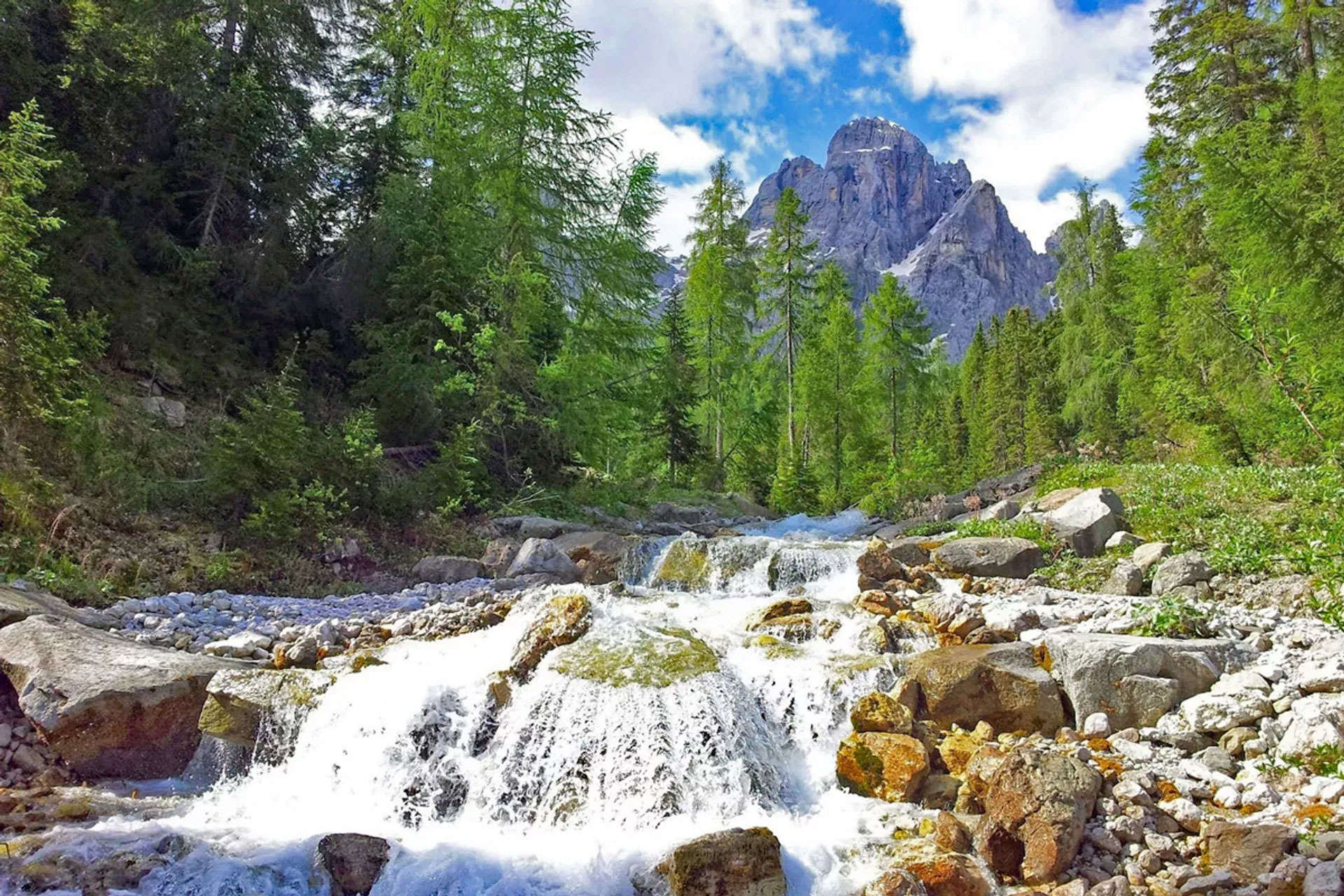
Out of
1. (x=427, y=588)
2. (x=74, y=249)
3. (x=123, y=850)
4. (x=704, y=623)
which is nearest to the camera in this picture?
(x=123, y=850)

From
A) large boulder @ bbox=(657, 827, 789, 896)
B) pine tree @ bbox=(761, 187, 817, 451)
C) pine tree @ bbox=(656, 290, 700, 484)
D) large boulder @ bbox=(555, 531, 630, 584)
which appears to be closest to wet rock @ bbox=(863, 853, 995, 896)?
large boulder @ bbox=(657, 827, 789, 896)

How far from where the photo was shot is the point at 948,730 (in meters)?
5.63

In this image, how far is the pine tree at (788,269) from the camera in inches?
992

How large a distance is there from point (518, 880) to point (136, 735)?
11.6 ft

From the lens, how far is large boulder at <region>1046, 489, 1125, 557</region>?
935 cm

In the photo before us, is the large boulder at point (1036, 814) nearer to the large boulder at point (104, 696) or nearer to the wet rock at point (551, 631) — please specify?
the wet rock at point (551, 631)

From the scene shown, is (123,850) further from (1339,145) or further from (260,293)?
(1339,145)

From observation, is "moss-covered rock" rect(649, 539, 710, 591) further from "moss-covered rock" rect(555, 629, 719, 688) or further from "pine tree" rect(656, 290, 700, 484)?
"pine tree" rect(656, 290, 700, 484)

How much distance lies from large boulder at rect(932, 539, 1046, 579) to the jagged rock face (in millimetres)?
130492

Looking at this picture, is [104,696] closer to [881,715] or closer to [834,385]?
[881,715]

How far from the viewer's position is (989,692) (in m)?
5.64

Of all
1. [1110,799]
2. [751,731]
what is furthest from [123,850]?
[1110,799]

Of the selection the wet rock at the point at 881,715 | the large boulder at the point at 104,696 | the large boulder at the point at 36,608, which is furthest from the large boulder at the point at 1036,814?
the large boulder at the point at 36,608

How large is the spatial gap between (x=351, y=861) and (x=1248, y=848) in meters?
5.20
